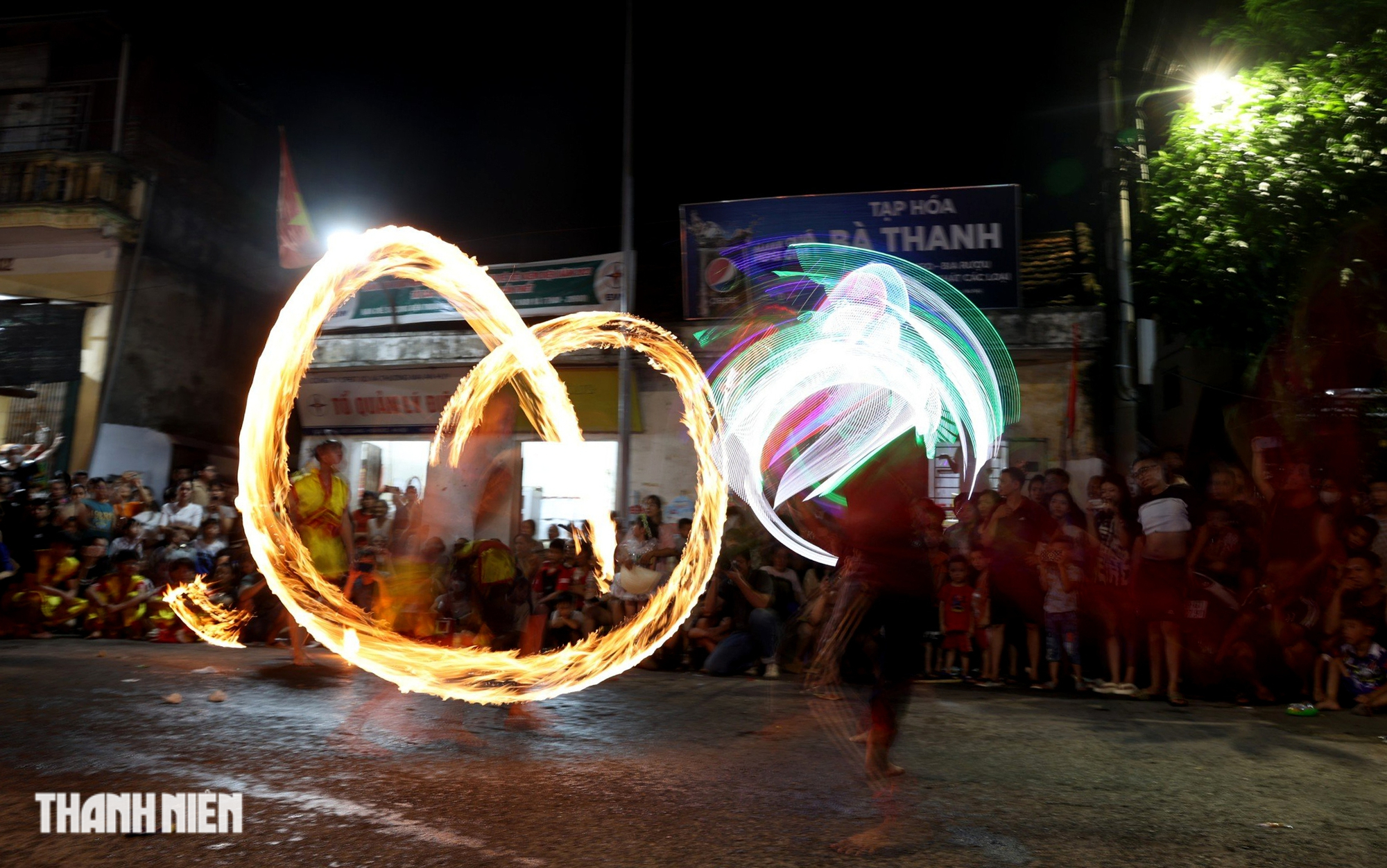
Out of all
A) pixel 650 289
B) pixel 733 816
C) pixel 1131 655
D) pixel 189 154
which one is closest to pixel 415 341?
pixel 650 289

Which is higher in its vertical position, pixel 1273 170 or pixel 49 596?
pixel 1273 170

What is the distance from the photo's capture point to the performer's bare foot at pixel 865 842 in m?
3.91

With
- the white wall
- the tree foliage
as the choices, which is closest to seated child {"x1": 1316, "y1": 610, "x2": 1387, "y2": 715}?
the tree foliage

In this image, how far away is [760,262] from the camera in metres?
15.5

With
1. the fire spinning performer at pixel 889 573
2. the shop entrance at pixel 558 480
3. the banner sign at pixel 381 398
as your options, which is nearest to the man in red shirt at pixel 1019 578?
the fire spinning performer at pixel 889 573

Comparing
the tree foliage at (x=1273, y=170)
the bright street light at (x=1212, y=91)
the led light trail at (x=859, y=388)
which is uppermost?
the bright street light at (x=1212, y=91)

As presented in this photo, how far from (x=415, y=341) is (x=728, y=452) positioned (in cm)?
717

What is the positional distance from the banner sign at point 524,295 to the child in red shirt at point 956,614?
312 inches

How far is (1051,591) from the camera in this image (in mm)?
8594

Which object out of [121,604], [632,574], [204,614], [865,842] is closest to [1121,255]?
[632,574]

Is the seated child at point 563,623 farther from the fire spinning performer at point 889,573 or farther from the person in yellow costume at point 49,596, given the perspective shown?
the person in yellow costume at point 49,596

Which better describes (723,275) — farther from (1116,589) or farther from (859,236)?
(1116,589)

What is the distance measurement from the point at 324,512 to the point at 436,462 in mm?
1516

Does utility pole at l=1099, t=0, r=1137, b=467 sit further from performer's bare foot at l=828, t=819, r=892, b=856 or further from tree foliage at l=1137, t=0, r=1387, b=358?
performer's bare foot at l=828, t=819, r=892, b=856
